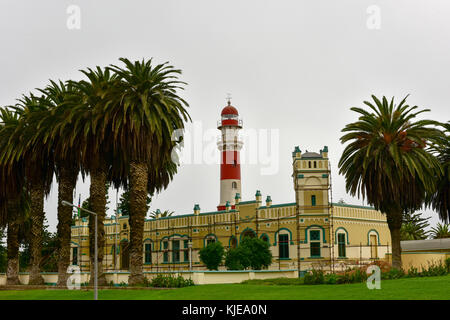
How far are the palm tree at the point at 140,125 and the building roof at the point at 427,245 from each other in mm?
33189

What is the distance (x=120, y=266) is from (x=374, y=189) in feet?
113

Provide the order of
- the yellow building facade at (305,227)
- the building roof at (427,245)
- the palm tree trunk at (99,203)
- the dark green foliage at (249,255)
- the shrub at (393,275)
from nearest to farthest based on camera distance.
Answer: the shrub at (393,275)
the palm tree trunk at (99,203)
the dark green foliage at (249,255)
the yellow building facade at (305,227)
the building roof at (427,245)

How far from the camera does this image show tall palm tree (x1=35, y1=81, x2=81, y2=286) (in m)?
38.5

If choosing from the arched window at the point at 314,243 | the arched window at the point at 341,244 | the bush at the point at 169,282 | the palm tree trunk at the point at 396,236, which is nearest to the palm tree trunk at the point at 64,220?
the bush at the point at 169,282

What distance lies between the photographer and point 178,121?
38.0 m

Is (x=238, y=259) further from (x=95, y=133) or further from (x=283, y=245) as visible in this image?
(x=95, y=133)

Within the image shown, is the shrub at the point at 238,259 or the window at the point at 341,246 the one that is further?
the window at the point at 341,246

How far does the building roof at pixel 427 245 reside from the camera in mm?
56281

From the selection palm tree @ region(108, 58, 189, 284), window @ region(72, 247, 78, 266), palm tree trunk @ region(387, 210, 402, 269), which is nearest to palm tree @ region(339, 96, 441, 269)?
palm tree trunk @ region(387, 210, 402, 269)

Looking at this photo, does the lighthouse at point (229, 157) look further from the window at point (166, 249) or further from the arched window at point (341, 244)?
the arched window at point (341, 244)

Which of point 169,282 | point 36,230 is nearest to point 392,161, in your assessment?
point 169,282

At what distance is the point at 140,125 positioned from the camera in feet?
117

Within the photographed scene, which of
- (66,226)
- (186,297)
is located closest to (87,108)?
(66,226)
